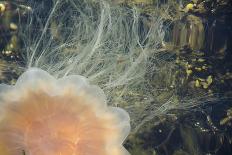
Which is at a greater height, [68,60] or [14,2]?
[14,2]

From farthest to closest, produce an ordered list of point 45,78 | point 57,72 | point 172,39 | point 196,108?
point 172,39 → point 196,108 → point 57,72 → point 45,78

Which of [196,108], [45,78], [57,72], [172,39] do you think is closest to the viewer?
[45,78]

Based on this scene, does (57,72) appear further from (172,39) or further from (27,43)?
(172,39)

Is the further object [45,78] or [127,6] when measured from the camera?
[127,6]

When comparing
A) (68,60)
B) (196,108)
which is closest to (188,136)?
(196,108)

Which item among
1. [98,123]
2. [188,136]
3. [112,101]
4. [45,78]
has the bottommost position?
[188,136]

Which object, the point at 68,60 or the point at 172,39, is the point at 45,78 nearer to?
the point at 68,60

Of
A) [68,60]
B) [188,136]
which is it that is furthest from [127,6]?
[188,136]
